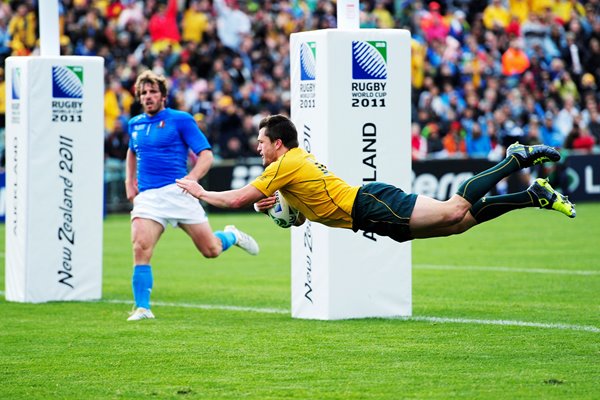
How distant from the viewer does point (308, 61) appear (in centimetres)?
1155

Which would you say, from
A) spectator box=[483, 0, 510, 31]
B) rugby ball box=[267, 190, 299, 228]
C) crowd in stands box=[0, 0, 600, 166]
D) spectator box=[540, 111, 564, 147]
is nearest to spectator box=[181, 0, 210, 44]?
crowd in stands box=[0, 0, 600, 166]

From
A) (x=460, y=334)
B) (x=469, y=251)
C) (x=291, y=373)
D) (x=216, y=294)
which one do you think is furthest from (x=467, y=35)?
(x=291, y=373)

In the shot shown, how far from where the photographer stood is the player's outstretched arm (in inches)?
368

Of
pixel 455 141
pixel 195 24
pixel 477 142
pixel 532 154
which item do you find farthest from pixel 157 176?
pixel 195 24

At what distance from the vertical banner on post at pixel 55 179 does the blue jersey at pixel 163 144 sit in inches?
72.3

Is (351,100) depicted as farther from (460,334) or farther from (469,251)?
(469,251)

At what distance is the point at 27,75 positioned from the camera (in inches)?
532

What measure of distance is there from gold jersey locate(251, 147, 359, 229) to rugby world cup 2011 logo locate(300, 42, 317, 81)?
6.15ft

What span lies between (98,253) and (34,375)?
509 centimetres

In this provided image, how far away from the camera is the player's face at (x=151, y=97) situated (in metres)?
11.8

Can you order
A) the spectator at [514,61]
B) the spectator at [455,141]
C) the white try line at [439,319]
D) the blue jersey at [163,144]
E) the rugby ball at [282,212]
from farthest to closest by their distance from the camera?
the spectator at [514,61] → the spectator at [455,141] → the blue jersey at [163,144] → the white try line at [439,319] → the rugby ball at [282,212]

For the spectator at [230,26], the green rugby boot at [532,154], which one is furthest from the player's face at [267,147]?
the spectator at [230,26]

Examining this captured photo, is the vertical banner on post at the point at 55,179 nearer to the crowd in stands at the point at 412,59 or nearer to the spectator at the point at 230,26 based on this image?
the crowd in stands at the point at 412,59

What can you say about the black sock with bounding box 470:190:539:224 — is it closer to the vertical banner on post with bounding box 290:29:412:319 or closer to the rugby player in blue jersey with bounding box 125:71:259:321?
the vertical banner on post with bounding box 290:29:412:319
